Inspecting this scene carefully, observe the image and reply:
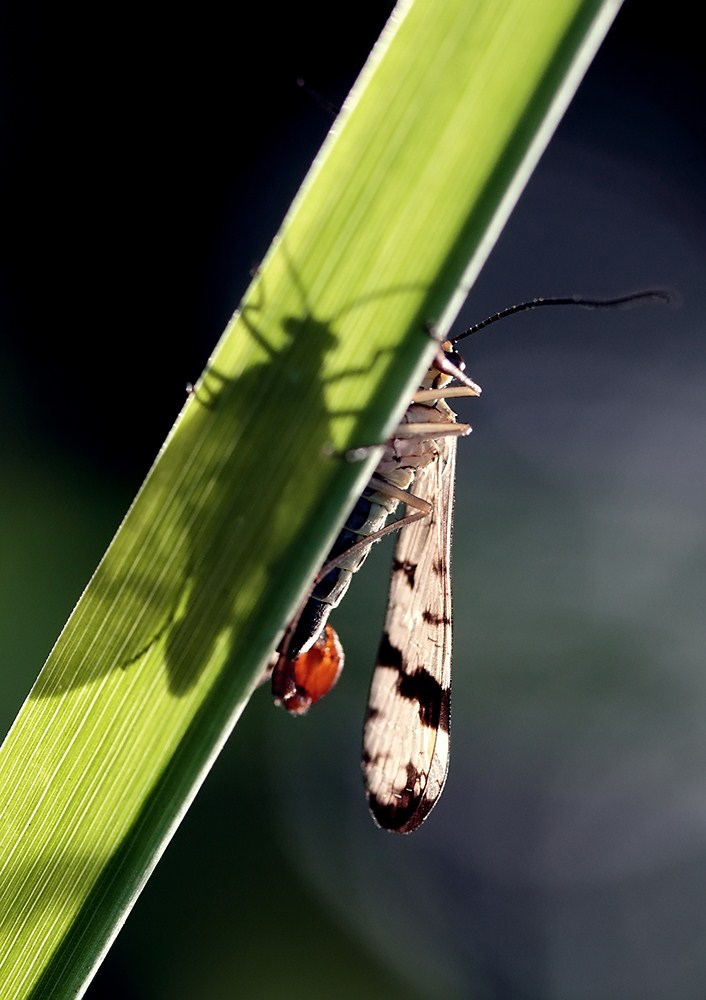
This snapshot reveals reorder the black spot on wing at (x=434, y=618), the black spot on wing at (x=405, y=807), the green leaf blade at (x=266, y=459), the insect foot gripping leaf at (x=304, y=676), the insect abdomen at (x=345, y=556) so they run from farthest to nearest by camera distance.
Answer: the black spot on wing at (x=434, y=618) < the insect abdomen at (x=345, y=556) < the insect foot gripping leaf at (x=304, y=676) < the black spot on wing at (x=405, y=807) < the green leaf blade at (x=266, y=459)

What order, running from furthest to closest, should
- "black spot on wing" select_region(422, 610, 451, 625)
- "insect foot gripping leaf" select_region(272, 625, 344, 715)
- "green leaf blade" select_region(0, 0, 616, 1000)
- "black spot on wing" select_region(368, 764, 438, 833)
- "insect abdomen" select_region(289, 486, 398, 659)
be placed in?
"black spot on wing" select_region(422, 610, 451, 625)
"insect abdomen" select_region(289, 486, 398, 659)
"insect foot gripping leaf" select_region(272, 625, 344, 715)
"black spot on wing" select_region(368, 764, 438, 833)
"green leaf blade" select_region(0, 0, 616, 1000)

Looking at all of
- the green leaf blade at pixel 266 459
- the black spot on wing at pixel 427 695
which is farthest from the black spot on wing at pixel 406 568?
the green leaf blade at pixel 266 459

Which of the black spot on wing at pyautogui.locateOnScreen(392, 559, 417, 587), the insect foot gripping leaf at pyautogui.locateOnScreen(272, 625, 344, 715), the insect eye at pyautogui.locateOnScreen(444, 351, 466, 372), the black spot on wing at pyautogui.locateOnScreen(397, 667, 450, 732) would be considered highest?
the insect eye at pyautogui.locateOnScreen(444, 351, 466, 372)

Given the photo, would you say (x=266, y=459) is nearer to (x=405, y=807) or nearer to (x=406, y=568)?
(x=405, y=807)

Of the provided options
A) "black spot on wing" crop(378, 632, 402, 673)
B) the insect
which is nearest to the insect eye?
the insect

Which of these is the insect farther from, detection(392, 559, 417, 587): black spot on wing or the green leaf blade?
the green leaf blade

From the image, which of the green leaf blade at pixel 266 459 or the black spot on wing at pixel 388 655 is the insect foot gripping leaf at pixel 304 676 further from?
the green leaf blade at pixel 266 459

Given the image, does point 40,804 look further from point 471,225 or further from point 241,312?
point 471,225

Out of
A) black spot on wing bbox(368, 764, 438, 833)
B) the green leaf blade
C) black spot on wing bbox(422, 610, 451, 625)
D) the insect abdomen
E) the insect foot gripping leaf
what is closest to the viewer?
the green leaf blade

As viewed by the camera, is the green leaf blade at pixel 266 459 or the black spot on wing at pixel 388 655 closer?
the green leaf blade at pixel 266 459

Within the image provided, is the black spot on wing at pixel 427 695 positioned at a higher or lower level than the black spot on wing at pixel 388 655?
lower
